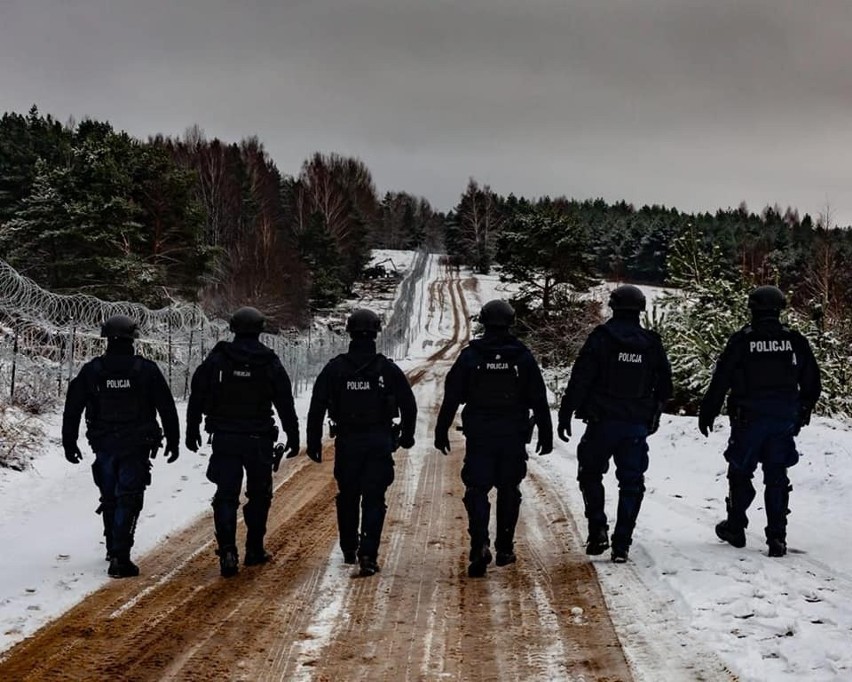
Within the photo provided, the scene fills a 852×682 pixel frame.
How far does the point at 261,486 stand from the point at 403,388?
54.2 inches

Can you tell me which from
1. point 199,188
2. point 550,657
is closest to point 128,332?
point 550,657

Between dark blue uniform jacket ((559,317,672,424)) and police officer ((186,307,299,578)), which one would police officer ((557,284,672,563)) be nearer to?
dark blue uniform jacket ((559,317,672,424))

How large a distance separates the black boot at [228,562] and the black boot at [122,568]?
2.11 feet

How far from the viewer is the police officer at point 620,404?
19.1ft

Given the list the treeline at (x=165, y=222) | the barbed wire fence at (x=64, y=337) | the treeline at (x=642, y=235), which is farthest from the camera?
the treeline at (x=642, y=235)

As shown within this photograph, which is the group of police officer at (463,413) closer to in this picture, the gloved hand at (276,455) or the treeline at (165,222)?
the gloved hand at (276,455)

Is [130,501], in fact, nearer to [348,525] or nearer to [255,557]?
[255,557]

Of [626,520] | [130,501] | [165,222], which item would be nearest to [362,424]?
[130,501]

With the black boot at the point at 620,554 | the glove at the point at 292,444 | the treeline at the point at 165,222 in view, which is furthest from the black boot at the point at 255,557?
the treeline at the point at 165,222

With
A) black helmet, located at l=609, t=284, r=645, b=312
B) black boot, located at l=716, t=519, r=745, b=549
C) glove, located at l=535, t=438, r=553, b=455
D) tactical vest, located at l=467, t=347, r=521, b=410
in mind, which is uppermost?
black helmet, located at l=609, t=284, r=645, b=312

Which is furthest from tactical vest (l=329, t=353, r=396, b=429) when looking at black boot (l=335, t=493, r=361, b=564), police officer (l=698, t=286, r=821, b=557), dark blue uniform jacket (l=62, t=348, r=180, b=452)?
police officer (l=698, t=286, r=821, b=557)

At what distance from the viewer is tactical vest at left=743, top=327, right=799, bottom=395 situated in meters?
5.91

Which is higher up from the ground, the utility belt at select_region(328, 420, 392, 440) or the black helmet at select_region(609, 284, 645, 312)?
the black helmet at select_region(609, 284, 645, 312)

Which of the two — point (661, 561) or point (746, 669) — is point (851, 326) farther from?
point (746, 669)
